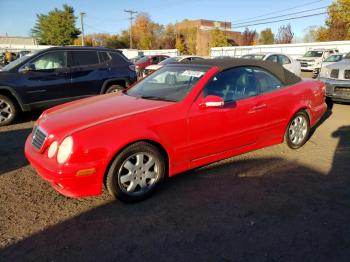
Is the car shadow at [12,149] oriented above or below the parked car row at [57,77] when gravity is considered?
below

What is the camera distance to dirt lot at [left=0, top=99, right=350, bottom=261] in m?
2.81

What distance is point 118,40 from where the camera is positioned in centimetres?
8456

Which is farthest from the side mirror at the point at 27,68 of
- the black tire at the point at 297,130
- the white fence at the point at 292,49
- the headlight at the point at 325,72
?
the white fence at the point at 292,49

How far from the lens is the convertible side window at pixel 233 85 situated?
421cm

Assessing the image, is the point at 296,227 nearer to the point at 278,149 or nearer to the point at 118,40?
the point at 278,149

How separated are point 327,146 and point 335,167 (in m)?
1.05

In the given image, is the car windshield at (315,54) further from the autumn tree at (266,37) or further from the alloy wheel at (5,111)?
the autumn tree at (266,37)

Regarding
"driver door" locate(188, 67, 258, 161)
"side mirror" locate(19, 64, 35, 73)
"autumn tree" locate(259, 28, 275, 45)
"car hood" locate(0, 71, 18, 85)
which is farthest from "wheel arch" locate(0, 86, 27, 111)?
"autumn tree" locate(259, 28, 275, 45)

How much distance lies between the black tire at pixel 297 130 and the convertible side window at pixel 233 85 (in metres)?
1.09

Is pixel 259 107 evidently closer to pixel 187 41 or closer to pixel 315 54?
pixel 315 54

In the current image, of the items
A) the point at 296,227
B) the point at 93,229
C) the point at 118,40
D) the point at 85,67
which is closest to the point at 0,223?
the point at 93,229

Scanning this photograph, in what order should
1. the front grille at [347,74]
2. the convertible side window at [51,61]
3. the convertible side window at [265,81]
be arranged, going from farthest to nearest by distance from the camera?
the front grille at [347,74] → the convertible side window at [51,61] → the convertible side window at [265,81]

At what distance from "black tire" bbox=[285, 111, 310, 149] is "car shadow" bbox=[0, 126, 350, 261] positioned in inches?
41.5

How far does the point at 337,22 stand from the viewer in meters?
45.4
